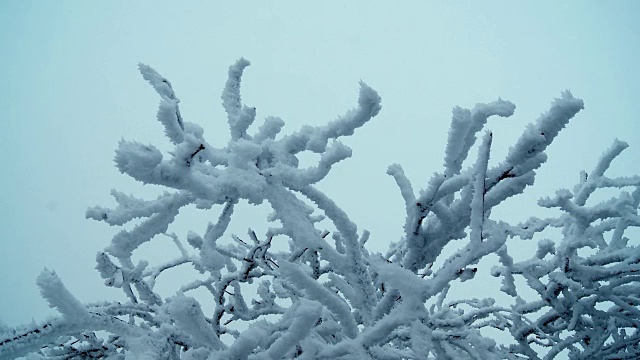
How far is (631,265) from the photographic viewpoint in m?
2.04

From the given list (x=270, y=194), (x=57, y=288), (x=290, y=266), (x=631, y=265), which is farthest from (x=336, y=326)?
(x=631, y=265)

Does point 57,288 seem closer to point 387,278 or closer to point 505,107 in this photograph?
point 387,278

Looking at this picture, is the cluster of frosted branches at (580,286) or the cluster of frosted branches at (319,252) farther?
the cluster of frosted branches at (580,286)

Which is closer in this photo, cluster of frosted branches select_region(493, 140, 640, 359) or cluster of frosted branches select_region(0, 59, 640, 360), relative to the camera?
cluster of frosted branches select_region(0, 59, 640, 360)

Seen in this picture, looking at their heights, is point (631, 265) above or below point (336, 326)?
above

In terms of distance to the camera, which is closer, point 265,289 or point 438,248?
point 438,248

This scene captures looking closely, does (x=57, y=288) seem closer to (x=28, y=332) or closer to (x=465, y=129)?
(x=28, y=332)

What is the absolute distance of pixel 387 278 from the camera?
3.56 ft

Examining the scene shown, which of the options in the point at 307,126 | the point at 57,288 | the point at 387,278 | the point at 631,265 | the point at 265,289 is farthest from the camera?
the point at 265,289

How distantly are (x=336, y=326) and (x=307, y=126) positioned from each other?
2.47ft

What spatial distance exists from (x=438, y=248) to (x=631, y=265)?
3.89 feet

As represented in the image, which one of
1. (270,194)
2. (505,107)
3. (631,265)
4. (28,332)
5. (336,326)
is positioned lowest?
(28,332)

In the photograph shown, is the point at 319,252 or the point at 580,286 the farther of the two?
the point at 580,286

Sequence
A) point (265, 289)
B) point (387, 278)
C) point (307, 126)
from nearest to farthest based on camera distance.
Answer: point (387, 278)
point (307, 126)
point (265, 289)
